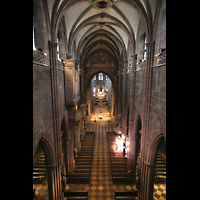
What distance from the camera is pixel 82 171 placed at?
1277 centimetres

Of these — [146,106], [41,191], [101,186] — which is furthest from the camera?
[101,186]

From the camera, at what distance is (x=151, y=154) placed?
775 centimetres

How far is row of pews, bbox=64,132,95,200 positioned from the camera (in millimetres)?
10148

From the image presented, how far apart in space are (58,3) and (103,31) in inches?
386

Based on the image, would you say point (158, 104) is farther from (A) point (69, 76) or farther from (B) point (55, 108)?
(A) point (69, 76)

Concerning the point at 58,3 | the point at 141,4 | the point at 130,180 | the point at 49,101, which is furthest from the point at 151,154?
the point at 58,3

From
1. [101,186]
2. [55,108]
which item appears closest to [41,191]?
[101,186]

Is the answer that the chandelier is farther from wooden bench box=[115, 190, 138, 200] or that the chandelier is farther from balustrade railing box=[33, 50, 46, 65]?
wooden bench box=[115, 190, 138, 200]

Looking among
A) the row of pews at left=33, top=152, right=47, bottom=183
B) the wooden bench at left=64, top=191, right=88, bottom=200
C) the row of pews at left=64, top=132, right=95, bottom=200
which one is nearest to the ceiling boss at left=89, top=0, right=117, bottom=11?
the row of pews at left=64, top=132, right=95, bottom=200

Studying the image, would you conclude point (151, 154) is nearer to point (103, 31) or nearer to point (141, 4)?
point (141, 4)

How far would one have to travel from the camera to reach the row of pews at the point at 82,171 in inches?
400

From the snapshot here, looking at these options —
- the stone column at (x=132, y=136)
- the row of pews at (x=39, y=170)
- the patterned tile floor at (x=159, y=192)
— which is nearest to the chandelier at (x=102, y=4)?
the stone column at (x=132, y=136)

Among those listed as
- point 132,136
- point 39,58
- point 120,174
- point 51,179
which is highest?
point 39,58

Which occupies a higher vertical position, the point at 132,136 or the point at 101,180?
the point at 132,136
